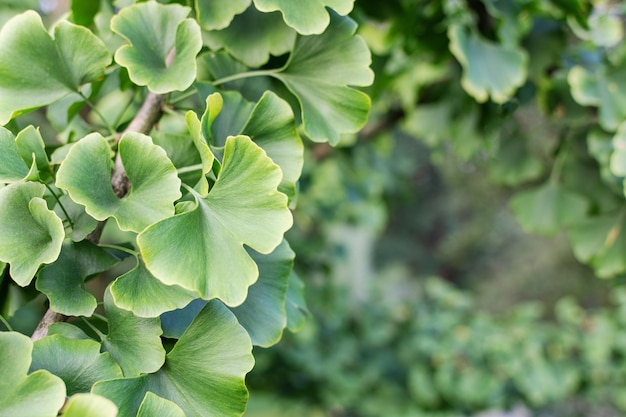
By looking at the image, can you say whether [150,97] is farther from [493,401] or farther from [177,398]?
[493,401]

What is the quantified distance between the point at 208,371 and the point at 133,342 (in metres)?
0.06

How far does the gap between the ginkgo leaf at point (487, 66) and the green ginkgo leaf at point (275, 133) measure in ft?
1.46

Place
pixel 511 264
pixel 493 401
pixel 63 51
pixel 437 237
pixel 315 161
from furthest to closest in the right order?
pixel 437 237 < pixel 511 264 < pixel 493 401 < pixel 315 161 < pixel 63 51

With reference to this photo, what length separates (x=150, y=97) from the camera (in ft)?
1.97

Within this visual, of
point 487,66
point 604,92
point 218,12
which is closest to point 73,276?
point 218,12

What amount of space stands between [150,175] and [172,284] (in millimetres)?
89

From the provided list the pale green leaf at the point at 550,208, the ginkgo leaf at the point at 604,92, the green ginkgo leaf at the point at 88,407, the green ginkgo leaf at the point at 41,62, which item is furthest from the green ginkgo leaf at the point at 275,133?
the pale green leaf at the point at 550,208

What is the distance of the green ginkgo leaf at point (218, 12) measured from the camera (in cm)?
58

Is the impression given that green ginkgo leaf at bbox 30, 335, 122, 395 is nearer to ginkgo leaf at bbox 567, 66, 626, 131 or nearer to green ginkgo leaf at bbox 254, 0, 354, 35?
green ginkgo leaf at bbox 254, 0, 354, 35

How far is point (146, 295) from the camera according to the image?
453 millimetres

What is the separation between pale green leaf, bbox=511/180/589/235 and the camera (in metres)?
1.11

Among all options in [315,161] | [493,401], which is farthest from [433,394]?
[315,161]

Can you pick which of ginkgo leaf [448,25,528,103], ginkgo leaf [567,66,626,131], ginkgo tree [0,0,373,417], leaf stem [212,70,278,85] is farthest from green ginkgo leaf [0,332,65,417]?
ginkgo leaf [567,66,626,131]

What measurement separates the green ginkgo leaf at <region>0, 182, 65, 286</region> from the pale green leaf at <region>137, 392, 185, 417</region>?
0.12 m
